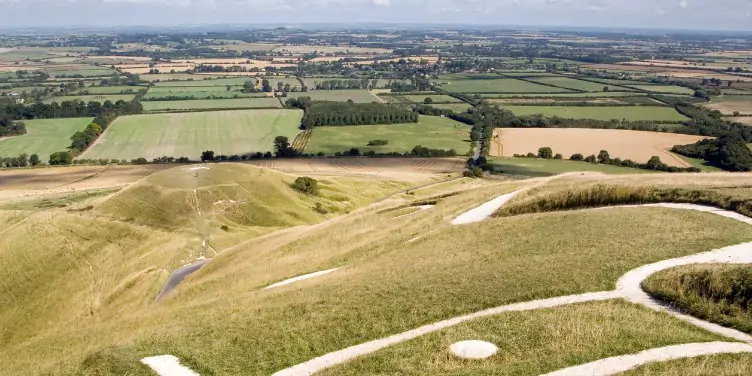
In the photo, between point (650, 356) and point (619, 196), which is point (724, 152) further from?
point (650, 356)

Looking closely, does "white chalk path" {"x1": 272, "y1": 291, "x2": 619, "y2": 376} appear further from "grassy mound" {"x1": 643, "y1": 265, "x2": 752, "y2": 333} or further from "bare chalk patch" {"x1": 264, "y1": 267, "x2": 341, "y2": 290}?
"bare chalk patch" {"x1": 264, "y1": 267, "x2": 341, "y2": 290}

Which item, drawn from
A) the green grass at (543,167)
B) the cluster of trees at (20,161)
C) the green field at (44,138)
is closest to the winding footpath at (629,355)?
the green grass at (543,167)

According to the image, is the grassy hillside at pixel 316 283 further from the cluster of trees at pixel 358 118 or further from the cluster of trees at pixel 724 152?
the cluster of trees at pixel 358 118

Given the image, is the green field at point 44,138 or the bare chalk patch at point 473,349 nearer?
the bare chalk patch at point 473,349

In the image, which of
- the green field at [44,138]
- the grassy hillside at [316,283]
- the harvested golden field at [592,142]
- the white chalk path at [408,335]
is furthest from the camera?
the green field at [44,138]

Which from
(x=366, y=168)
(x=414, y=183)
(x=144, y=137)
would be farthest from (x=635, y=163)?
(x=144, y=137)

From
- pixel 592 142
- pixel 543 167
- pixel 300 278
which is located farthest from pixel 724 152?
pixel 300 278
